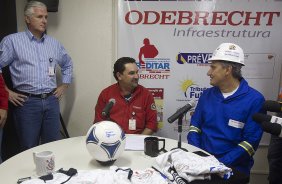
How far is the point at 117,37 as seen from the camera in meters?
2.77

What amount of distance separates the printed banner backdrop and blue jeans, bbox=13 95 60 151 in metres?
0.87

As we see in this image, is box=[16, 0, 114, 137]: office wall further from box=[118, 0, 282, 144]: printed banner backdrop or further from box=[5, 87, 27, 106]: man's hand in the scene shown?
box=[5, 87, 27, 106]: man's hand

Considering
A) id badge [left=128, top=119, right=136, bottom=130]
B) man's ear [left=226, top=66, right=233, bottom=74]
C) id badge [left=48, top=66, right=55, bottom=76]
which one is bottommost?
id badge [left=128, top=119, right=136, bottom=130]

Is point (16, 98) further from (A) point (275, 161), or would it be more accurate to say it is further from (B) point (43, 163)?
(A) point (275, 161)

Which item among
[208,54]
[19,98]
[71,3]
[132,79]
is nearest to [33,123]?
[19,98]

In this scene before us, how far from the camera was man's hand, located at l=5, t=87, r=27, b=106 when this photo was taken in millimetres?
2396

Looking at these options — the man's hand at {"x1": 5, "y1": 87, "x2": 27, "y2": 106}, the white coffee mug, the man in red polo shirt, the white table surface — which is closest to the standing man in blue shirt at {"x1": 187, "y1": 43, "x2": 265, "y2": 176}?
the white table surface

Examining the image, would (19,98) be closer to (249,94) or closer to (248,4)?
(249,94)

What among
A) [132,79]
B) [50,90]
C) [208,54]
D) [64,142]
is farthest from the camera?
[208,54]

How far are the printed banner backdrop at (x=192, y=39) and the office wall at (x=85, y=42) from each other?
176 mm

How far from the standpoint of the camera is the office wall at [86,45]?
9.07ft

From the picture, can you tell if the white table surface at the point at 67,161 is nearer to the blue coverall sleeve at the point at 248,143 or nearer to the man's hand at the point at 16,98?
the blue coverall sleeve at the point at 248,143

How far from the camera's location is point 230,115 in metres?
1.95

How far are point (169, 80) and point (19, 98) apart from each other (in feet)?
4.69
